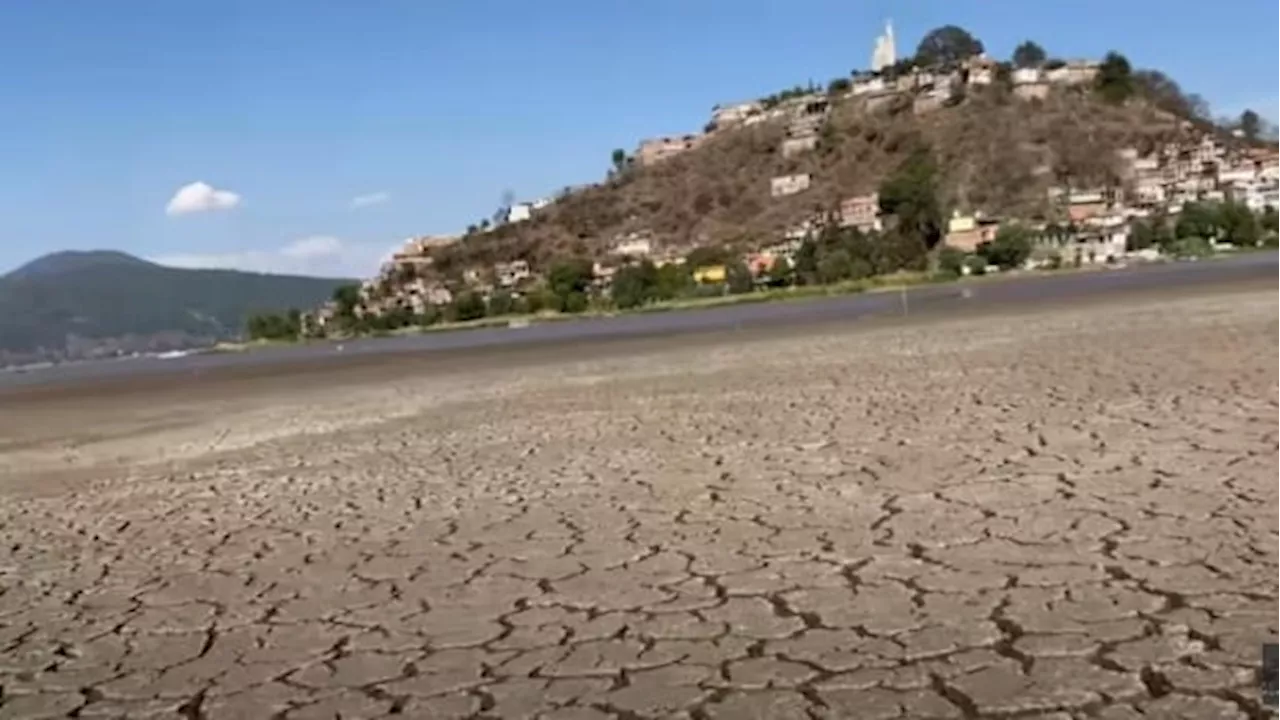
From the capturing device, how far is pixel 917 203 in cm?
10012

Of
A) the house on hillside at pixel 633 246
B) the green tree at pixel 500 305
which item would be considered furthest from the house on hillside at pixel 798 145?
the green tree at pixel 500 305

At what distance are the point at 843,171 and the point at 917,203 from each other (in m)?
23.8

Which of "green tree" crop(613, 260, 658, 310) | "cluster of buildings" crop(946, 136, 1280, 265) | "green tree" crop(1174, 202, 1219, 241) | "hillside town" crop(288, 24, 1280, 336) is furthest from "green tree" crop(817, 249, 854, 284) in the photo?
"green tree" crop(1174, 202, 1219, 241)

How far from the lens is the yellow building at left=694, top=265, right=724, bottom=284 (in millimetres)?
89312

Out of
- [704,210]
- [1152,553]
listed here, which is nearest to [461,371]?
[1152,553]

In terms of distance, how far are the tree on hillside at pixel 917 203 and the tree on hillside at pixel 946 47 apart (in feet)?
155

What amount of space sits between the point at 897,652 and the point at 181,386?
2734cm

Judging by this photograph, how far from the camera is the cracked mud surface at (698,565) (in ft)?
11.9

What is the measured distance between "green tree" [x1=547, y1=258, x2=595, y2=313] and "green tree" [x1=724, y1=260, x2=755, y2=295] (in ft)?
31.5

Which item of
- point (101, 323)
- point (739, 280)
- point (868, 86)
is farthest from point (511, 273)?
point (101, 323)

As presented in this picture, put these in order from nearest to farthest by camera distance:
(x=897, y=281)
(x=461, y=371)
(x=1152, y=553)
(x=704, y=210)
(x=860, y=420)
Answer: (x=1152, y=553), (x=860, y=420), (x=461, y=371), (x=897, y=281), (x=704, y=210)

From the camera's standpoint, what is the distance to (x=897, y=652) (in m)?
3.76

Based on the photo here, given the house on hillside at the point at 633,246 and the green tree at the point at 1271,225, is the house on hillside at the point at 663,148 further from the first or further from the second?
the green tree at the point at 1271,225

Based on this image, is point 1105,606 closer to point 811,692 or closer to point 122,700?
point 811,692
